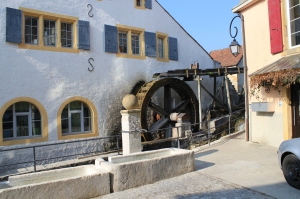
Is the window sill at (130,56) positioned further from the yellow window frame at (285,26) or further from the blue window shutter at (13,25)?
the yellow window frame at (285,26)

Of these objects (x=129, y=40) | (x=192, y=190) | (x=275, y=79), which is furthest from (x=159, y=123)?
(x=192, y=190)

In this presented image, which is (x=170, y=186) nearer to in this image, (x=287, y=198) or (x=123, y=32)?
(x=287, y=198)

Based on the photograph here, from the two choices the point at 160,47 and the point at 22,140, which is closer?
the point at 22,140

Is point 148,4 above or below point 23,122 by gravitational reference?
above

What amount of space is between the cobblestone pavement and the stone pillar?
189cm

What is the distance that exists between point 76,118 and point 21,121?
192 cm

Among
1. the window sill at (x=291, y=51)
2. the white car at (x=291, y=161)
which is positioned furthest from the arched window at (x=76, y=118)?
the white car at (x=291, y=161)

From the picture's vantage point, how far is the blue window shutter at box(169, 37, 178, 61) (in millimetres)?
13727

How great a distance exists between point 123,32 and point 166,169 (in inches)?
312

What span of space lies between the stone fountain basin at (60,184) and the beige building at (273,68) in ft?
15.8

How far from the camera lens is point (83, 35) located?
1064cm

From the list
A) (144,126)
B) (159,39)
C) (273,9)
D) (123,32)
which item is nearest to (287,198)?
(273,9)

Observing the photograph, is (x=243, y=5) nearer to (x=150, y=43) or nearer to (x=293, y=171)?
(x=150, y=43)

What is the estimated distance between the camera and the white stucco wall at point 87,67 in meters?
9.11
